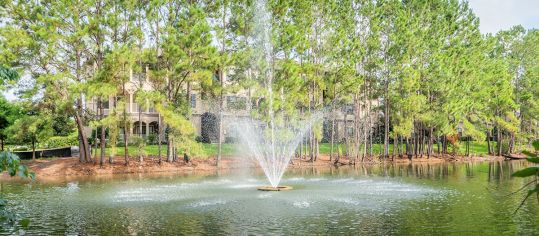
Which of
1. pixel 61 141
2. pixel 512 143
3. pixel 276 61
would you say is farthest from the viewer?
pixel 512 143

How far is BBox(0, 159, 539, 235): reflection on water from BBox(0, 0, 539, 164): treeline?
34.2ft

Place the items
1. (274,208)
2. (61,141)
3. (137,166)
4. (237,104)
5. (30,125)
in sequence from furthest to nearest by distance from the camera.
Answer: (61,141), (237,104), (137,166), (30,125), (274,208)

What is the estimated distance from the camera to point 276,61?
47.7m

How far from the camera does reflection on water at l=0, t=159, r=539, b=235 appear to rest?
16281 mm

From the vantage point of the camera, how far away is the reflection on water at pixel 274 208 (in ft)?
53.4

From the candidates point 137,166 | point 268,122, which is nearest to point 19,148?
point 137,166

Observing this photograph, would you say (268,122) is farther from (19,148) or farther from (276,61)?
(19,148)

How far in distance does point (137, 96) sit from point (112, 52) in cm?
406

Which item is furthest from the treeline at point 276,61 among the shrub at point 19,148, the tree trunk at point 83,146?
the shrub at point 19,148

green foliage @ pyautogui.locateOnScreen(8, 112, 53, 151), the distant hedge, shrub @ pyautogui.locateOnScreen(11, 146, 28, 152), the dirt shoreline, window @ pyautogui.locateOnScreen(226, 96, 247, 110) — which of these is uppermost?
window @ pyautogui.locateOnScreen(226, 96, 247, 110)

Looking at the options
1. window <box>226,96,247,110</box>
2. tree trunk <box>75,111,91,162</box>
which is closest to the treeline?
tree trunk <box>75,111,91,162</box>

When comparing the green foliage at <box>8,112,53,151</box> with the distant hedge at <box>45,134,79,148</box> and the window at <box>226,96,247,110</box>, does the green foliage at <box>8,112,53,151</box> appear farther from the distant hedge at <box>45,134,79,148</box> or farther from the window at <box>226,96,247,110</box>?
the window at <box>226,96,247,110</box>

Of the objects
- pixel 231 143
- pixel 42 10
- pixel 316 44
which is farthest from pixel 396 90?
pixel 42 10

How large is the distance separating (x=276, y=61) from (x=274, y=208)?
28.7 m
